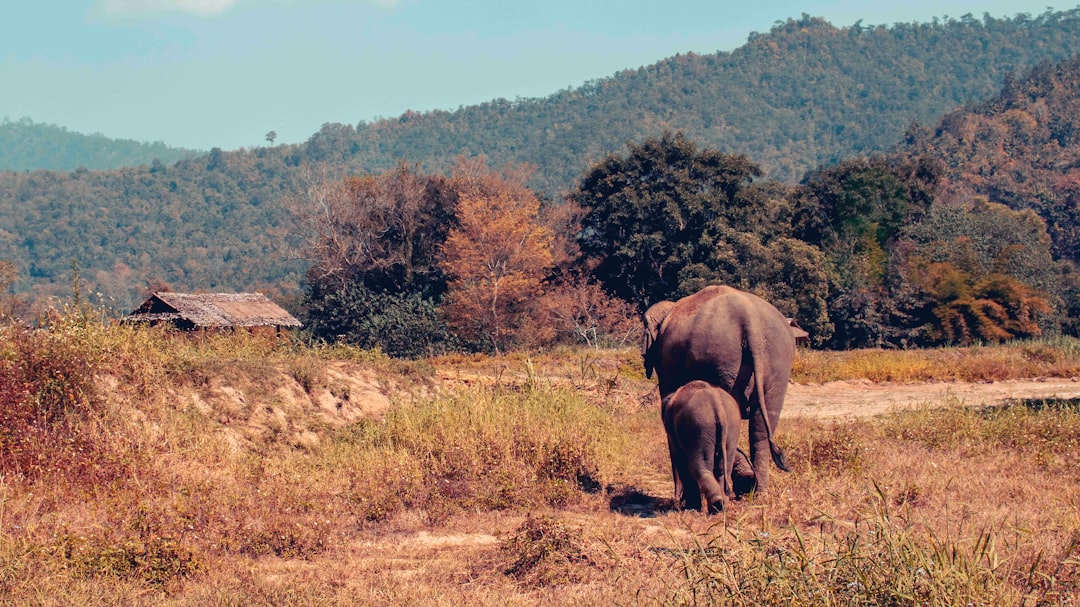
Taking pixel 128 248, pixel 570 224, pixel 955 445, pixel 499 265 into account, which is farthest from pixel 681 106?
pixel 955 445

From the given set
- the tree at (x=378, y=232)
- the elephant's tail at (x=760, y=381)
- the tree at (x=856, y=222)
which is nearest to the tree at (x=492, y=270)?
the tree at (x=378, y=232)

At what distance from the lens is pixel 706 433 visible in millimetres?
7668

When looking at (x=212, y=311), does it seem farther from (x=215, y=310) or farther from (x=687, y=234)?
(x=687, y=234)

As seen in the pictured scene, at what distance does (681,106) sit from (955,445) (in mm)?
158108

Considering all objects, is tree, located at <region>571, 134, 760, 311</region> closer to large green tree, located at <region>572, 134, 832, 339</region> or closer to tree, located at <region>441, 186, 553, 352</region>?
large green tree, located at <region>572, 134, 832, 339</region>

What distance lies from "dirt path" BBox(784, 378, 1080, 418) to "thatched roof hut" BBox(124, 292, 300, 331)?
17551mm

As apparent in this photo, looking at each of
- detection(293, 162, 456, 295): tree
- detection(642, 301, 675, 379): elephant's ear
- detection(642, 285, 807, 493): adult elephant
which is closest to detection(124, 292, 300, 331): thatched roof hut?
detection(293, 162, 456, 295): tree

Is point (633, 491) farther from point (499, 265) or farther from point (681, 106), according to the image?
point (681, 106)

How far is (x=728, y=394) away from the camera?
7.99 metres

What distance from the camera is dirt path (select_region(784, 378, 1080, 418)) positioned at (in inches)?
689

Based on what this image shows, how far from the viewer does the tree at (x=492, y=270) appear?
39500 mm

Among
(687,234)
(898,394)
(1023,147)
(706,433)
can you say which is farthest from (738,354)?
(1023,147)

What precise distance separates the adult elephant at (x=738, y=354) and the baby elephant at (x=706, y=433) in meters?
0.21

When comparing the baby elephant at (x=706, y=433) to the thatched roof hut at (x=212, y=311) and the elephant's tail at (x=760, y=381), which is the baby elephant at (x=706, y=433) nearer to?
the elephant's tail at (x=760, y=381)
